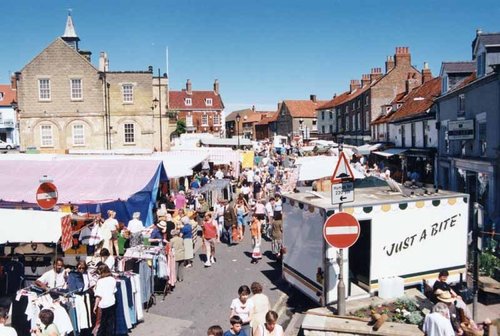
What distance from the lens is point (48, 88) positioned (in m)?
35.7

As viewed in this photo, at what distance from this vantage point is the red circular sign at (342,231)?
8284 millimetres

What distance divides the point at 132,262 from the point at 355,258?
198 inches

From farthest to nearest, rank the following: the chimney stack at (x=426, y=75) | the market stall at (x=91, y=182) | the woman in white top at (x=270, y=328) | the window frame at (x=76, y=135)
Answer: the chimney stack at (x=426, y=75) → the window frame at (x=76, y=135) → the market stall at (x=91, y=182) → the woman in white top at (x=270, y=328)

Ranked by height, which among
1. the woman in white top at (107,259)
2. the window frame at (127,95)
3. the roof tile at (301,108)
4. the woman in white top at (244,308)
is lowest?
the woman in white top at (244,308)

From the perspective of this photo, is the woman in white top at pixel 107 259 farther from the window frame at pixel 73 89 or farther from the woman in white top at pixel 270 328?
the window frame at pixel 73 89

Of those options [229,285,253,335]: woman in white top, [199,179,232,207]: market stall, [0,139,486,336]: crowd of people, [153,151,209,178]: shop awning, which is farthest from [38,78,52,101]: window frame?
[229,285,253,335]: woman in white top

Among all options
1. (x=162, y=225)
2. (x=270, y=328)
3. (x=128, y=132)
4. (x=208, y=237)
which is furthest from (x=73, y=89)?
(x=270, y=328)

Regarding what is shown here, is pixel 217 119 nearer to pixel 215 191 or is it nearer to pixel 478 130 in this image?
pixel 215 191

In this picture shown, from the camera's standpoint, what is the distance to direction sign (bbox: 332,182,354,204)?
8.52 metres

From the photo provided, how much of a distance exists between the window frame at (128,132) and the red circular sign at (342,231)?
30.9 meters

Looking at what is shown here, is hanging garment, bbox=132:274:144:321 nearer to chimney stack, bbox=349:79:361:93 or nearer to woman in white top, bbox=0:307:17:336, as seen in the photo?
woman in white top, bbox=0:307:17:336

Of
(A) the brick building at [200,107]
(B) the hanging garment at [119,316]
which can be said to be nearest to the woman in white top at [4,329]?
(B) the hanging garment at [119,316]

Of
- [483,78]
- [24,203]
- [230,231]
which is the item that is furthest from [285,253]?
[483,78]

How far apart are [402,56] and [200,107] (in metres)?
40.8
